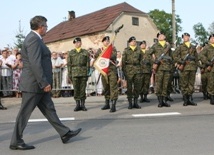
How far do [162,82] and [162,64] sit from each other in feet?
1.76

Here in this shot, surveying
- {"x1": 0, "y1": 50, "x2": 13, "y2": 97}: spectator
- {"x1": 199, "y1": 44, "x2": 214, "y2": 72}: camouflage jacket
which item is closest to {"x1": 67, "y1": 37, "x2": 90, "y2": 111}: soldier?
{"x1": 199, "y1": 44, "x2": 214, "y2": 72}: camouflage jacket

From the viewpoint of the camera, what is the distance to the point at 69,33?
39312 millimetres

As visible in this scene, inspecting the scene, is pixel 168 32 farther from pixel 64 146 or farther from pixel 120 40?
pixel 64 146

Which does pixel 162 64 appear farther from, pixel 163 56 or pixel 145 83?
pixel 145 83

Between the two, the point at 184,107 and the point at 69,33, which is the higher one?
the point at 69,33

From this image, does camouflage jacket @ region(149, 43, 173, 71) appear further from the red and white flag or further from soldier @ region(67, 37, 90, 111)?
soldier @ region(67, 37, 90, 111)

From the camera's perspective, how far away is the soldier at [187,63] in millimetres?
10277

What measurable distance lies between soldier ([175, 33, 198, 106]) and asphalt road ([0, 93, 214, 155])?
51 centimetres

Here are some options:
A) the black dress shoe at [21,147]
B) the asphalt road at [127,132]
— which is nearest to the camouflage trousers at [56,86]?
the asphalt road at [127,132]

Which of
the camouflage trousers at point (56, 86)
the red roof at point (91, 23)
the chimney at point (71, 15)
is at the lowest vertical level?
the camouflage trousers at point (56, 86)

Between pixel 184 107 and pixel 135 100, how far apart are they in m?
1.36

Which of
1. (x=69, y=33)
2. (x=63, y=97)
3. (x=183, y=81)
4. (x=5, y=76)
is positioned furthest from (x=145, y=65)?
(x=69, y=33)

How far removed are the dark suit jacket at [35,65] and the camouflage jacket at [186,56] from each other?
5.44 meters

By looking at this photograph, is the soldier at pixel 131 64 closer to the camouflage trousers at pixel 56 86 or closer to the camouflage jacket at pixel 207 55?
the camouflage jacket at pixel 207 55
